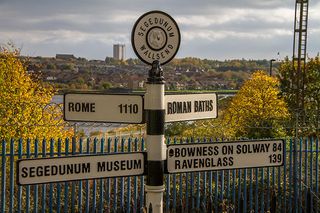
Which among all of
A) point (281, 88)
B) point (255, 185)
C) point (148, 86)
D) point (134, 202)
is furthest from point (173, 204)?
point (281, 88)

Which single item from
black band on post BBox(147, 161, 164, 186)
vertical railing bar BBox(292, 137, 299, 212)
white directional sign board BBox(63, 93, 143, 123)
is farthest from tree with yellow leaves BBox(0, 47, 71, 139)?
black band on post BBox(147, 161, 164, 186)

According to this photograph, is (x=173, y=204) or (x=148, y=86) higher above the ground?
(x=148, y=86)

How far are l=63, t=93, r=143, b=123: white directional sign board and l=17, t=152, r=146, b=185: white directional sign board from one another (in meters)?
0.31

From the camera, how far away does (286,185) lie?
346 inches

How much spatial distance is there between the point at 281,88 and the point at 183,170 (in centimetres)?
3054

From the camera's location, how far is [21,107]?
1229cm

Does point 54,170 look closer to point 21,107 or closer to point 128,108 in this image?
point 128,108

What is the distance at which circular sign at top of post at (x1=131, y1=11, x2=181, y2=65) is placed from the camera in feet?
11.1

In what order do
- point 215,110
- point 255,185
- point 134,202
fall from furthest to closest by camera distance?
point 255,185 → point 134,202 → point 215,110

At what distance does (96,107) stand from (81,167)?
1.65 feet

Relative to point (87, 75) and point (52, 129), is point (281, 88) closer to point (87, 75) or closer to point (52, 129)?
point (87, 75)

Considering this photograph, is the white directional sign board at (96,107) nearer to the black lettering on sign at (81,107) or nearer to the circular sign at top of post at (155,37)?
the black lettering on sign at (81,107)

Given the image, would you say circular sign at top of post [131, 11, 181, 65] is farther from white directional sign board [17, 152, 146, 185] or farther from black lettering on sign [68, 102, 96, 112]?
white directional sign board [17, 152, 146, 185]

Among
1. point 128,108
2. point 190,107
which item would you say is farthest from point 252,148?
point 128,108
